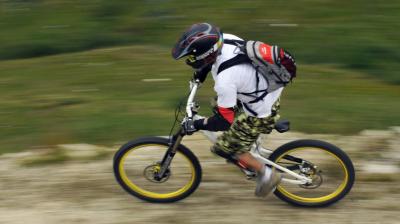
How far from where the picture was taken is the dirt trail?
543 centimetres

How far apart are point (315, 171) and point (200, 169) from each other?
1.07 meters

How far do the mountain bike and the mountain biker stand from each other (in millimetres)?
96

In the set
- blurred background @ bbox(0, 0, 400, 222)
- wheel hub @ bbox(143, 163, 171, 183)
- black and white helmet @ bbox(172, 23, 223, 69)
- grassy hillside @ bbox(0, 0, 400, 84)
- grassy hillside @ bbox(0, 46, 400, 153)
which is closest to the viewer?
black and white helmet @ bbox(172, 23, 223, 69)

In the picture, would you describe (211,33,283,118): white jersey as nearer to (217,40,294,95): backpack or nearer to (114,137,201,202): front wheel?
(217,40,294,95): backpack

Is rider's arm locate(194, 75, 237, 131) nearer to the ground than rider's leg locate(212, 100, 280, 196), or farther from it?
farther from it

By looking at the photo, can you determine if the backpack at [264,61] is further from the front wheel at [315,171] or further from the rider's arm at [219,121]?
the front wheel at [315,171]

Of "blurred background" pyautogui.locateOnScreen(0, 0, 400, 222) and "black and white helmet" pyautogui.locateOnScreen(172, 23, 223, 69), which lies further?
"blurred background" pyautogui.locateOnScreen(0, 0, 400, 222)

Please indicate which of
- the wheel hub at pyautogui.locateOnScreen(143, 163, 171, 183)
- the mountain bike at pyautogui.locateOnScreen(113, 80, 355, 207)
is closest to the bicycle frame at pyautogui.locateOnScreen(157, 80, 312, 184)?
the mountain bike at pyautogui.locateOnScreen(113, 80, 355, 207)

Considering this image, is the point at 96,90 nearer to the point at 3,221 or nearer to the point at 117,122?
the point at 117,122

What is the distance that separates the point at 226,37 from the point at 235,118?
73 cm

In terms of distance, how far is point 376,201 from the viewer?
559cm

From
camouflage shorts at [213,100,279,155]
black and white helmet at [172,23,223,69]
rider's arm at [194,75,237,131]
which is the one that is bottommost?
camouflage shorts at [213,100,279,155]

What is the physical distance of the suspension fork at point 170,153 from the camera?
5.26 metres

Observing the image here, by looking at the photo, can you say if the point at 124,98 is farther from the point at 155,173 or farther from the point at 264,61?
the point at 264,61
